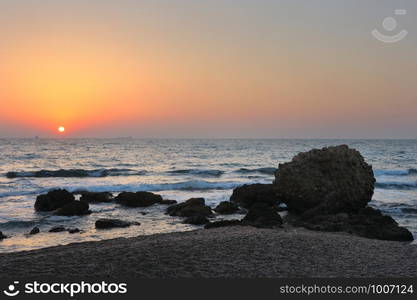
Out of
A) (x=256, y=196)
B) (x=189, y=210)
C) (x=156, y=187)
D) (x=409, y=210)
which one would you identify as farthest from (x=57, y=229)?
(x=156, y=187)

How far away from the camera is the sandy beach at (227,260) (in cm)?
810

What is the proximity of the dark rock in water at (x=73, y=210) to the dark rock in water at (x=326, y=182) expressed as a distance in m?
9.15

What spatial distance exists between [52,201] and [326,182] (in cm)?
1331

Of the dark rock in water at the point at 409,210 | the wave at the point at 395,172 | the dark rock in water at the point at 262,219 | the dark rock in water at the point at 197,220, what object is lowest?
the wave at the point at 395,172

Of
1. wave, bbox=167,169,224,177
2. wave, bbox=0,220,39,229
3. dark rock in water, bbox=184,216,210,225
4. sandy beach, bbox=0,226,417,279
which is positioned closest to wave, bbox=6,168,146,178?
wave, bbox=167,169,224,177

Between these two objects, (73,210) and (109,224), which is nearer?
(109,224)

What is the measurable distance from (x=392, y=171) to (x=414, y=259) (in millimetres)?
42180

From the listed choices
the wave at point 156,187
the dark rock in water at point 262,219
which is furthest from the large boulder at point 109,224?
the wave at point 156,187

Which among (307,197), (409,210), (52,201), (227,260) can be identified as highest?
(227,260)

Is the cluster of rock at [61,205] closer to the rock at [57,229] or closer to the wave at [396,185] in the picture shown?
the rock at [57,229]

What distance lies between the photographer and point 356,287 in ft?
22.3

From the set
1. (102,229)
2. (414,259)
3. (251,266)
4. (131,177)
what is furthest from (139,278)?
(131,177)

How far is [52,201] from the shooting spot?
2159cm

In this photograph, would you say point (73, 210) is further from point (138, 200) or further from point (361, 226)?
point (361, 226)
